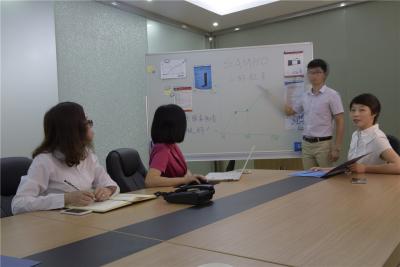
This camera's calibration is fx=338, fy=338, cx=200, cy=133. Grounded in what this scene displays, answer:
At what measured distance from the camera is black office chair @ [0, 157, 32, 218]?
172 centimetres

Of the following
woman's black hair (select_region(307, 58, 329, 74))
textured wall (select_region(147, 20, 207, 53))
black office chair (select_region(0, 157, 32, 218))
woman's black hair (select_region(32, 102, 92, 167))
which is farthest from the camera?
textured wall (select_region(147, 20, 207, 53))

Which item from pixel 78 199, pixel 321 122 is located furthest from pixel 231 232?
pixel 321 122

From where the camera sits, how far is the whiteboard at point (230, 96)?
332cm

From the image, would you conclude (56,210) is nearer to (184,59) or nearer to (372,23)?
(184,59)

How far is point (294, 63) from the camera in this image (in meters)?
3.31

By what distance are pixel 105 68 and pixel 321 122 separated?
2.34 meters

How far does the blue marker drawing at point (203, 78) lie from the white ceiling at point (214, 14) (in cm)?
98

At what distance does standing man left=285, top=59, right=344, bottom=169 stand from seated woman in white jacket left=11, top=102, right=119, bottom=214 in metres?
2.08

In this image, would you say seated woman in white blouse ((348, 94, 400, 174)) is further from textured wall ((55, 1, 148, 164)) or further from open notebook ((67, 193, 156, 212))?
textured wall ((55, 1, 148, 164))

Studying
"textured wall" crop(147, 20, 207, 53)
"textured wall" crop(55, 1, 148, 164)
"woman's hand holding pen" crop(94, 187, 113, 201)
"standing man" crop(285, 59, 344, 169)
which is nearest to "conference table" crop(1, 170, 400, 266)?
"woman's hand holding pen" crop(94, 187, 113, 201)

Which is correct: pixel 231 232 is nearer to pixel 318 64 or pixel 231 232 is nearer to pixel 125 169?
pixel 125 169

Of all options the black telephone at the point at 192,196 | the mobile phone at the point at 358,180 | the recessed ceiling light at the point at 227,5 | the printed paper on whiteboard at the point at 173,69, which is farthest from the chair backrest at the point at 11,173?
the recessed ceiling light at the point at 227,5

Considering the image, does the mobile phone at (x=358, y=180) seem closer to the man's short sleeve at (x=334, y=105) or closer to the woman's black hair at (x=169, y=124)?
the woman's black hair at (x=169, y=124)

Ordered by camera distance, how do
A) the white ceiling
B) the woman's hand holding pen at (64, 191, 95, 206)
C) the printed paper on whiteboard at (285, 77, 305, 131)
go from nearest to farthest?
the woman's hand holding pen at (64, 191, 95, 206) → the printed paper on whiteboard at (285, 77, 305, 131) → the white ceiling
